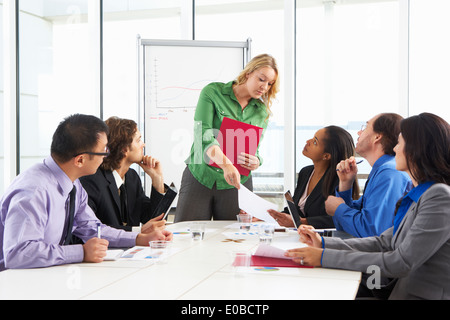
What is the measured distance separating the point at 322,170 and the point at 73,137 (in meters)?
1.57

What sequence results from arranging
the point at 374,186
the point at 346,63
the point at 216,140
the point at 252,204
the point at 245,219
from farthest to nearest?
the point at 346,63
the point at 216,140
the point at 245,219
the point at 252,204
the point at 374,186

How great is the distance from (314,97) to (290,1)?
1034 millimetres

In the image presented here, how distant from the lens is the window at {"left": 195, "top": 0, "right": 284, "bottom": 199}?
16.6 feet

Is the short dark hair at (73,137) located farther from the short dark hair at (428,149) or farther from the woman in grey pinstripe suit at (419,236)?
the short dark hair at (428,149)

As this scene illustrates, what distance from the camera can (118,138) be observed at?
9.49ft

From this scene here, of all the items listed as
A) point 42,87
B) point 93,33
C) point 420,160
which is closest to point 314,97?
point 93,33

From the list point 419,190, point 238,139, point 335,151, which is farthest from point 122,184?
point 419,190

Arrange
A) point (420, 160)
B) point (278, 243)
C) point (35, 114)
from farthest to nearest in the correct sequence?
point (35, 114)
point (278, 243)
point (420, 160)

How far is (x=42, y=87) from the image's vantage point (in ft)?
17.5

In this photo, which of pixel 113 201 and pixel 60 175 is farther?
pixel 113 201

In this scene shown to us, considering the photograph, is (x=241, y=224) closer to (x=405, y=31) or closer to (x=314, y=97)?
(x=314, y=97)

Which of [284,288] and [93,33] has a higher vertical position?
[93,33]

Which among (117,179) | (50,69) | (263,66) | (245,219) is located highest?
(50,69)

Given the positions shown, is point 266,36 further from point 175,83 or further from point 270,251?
point 270,251
